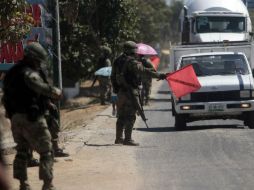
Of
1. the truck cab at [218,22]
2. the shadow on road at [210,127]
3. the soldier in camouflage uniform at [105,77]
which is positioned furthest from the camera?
the truck cab at [218,22]

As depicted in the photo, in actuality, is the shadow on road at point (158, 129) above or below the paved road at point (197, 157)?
below

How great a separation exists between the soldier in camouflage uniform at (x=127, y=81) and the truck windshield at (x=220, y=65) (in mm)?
3687

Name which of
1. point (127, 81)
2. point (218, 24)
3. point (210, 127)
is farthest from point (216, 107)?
point (218, 24)

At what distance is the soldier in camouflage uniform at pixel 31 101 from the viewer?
26.6ft

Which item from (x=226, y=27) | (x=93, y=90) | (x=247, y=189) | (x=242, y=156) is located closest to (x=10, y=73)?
(x=247, y=189)

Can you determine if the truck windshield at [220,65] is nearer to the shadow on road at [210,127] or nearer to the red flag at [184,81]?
the shadow on road at [210,127]

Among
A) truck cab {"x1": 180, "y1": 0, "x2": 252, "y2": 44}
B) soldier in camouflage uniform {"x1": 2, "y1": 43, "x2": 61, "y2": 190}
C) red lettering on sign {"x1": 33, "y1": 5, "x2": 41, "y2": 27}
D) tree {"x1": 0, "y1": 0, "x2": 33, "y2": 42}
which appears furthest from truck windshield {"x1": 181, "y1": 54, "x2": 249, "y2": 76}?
truck cab {"x1": 180, "y1": 0, "x2": 252, "y2": 44}

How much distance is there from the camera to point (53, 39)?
14.8 metres

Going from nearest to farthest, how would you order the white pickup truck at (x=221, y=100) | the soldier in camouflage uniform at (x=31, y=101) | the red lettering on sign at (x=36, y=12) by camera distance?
the soldier in camouflage uniform at (x=31, y=101) < the red lettering on sign at (x=36, y=12) < the white pickup truck at (x=221, y=100)

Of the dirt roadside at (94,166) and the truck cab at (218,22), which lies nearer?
the dirt roadside at (94,166)

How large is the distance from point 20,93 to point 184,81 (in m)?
7.20

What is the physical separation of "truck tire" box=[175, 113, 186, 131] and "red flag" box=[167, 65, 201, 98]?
A: 2.09 metres

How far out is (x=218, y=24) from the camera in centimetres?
2944

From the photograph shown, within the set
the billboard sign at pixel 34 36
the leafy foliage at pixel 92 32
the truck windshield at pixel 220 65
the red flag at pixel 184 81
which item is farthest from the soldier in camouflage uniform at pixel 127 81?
the leafy foliage at pixel 92 32
